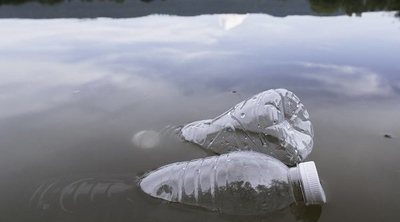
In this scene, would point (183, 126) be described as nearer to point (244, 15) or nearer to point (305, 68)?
point (305, 68)

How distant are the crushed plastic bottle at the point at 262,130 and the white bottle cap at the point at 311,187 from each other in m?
0.52

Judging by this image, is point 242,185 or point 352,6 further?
point 352,6

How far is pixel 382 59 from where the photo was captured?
4.23m

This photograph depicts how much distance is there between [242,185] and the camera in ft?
6.19

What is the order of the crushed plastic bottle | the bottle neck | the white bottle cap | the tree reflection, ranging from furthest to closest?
the tree reflection < the crushed plastic bottle < the bottle neck < the white bottle cap

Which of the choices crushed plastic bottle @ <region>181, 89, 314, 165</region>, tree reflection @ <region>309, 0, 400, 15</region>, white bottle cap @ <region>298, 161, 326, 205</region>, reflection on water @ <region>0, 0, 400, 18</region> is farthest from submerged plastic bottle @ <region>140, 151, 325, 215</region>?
tree reflection @ <region>309, 0, 400, 15</region>

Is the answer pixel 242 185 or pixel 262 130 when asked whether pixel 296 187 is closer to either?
pixel 242 185

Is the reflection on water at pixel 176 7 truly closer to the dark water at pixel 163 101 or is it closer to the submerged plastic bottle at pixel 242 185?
the dark water at pixel 163 101

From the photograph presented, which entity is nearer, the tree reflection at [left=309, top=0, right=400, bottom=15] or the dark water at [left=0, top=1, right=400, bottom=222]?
the dark water at [left=0, top=1, right=400, bottom=222]

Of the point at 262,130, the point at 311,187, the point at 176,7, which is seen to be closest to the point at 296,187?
the point at 311,187

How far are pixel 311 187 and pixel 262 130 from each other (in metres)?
0.84

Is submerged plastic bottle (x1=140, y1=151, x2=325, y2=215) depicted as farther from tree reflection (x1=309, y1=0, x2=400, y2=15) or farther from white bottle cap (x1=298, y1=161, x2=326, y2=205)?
tree reflection (x1=309, y1=0, x2=400, y2=15)

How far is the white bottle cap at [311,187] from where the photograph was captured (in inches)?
69.1

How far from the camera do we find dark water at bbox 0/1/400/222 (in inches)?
75.6
